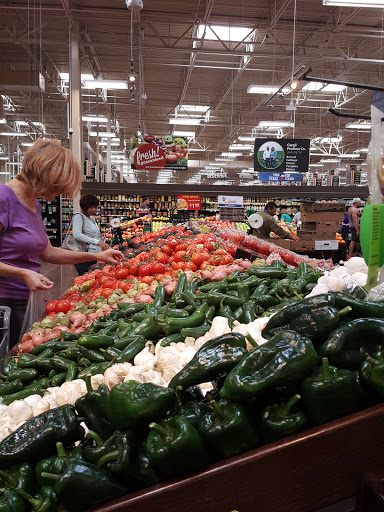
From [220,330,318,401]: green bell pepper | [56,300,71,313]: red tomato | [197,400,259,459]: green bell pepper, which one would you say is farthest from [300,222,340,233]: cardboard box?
[197,400,259,459]: green bell pepper

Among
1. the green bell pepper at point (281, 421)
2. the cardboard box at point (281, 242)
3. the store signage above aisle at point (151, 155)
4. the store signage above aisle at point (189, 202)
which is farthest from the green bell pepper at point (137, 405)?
the store signage above aisle at point (151, 155)

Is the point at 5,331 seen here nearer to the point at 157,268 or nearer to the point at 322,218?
the point at 157,268

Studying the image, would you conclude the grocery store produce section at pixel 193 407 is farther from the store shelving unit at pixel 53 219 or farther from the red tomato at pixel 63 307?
the store shelving unit at pixel 53 219

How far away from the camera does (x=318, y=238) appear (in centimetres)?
1054

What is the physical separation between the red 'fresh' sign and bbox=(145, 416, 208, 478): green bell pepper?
11987 mm

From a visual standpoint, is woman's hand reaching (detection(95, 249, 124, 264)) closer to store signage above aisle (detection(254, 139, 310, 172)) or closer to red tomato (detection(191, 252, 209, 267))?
red tomato (detection(191, 252, 209, 267))

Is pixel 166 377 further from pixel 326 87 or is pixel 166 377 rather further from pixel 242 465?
pixel 326 87

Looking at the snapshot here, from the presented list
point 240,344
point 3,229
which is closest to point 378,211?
point 240,344

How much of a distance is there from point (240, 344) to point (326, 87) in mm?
15866

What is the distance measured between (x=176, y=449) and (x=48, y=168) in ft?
7.27

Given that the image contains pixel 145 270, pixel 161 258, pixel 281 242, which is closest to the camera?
pixel 145 270

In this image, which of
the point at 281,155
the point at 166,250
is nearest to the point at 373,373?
the point at 166,250

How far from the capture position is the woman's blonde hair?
9.32 ft

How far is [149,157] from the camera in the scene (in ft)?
42.2
